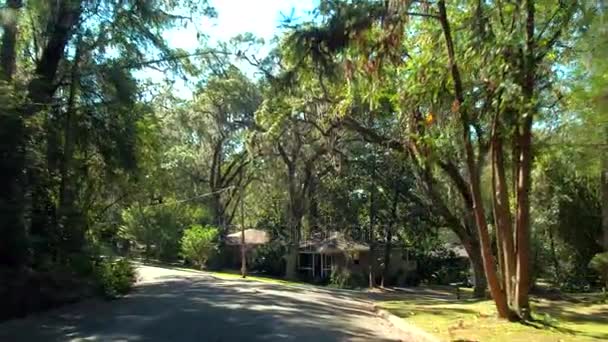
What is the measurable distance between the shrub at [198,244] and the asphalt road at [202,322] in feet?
106

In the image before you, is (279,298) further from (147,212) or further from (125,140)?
(147,212)

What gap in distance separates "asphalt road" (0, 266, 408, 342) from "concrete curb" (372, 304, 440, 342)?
0.19 meters

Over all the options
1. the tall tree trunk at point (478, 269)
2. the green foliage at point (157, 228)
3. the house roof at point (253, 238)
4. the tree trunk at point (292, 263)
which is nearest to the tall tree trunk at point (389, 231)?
the tree trunk at point (292, 263)

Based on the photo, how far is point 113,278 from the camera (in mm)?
25203

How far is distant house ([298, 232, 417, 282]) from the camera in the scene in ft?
180

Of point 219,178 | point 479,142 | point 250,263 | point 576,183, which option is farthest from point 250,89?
point 479,142

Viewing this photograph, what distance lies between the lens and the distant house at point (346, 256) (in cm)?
5481

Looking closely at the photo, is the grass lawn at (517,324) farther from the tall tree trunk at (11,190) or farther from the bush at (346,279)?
the bush at (346,279)

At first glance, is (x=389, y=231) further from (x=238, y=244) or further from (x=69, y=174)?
(x=69, y=174)

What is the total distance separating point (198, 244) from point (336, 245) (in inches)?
414

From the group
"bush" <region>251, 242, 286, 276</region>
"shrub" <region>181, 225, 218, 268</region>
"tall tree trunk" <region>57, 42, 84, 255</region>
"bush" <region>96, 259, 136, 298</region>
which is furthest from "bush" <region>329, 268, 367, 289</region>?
"tall tree trunk" <region>57, 42, 84, 255</region>

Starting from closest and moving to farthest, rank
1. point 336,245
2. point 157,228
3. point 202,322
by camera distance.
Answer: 1. point 202,322
2. point 336,245
3. point 157,228

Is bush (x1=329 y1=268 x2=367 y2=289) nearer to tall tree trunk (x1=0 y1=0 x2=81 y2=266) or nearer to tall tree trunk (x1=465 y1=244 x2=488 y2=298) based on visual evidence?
tall tree trunk (x1=465 y1=244 x2=488 y2=298)

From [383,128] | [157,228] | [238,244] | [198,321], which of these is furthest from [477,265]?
[238,244]
